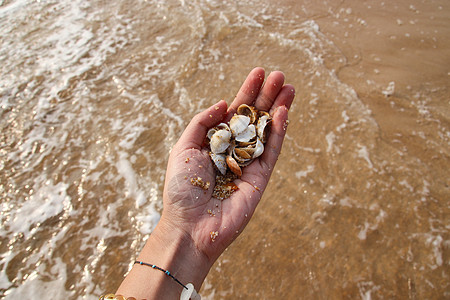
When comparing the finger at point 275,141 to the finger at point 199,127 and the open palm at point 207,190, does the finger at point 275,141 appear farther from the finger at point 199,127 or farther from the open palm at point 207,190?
the finger at point 199,127

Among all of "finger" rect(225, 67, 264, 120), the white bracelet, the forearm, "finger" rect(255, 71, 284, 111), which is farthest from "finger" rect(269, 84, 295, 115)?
the white bracelet

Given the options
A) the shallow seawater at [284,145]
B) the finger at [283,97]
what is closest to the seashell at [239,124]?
the finger at [283,97]

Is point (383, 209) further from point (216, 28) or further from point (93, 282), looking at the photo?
point (216, 28)

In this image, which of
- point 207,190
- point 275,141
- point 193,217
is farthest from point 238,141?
point 193,217

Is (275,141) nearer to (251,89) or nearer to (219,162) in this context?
(219,162)

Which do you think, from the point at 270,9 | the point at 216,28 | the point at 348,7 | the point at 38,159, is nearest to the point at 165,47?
the point at 216,28

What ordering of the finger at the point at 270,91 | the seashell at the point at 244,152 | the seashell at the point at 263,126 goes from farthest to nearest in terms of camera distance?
the finger at the point at 270,91 < the seashell at the point at 263,126 < the seashell at the point at 244,152

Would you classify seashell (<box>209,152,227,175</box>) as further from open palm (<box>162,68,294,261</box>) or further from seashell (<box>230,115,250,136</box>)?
seashell (<box>230,115,250,136</box>)
